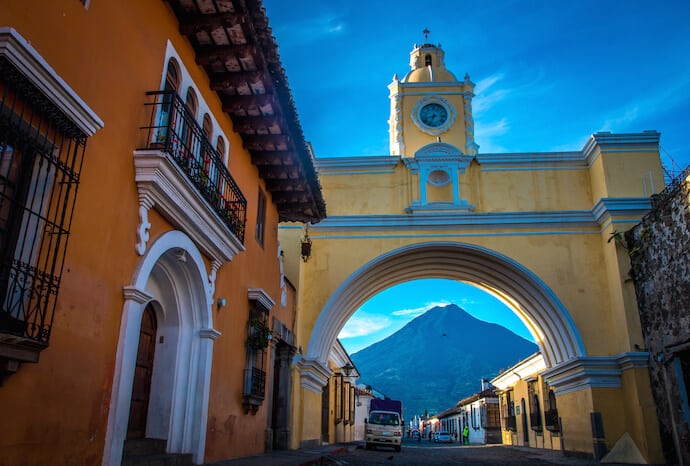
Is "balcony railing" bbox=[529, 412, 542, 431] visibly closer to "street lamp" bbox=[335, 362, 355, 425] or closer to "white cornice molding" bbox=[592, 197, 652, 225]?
"street lamp" bbox=[335, 362, 355, 425]

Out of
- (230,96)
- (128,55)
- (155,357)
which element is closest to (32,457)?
A: (155,357)

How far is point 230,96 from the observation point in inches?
368

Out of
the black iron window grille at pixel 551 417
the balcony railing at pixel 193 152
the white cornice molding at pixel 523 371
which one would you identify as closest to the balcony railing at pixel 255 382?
the balcony railing at pixel 193 152

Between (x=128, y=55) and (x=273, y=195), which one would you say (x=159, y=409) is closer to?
(x=128, y=55)

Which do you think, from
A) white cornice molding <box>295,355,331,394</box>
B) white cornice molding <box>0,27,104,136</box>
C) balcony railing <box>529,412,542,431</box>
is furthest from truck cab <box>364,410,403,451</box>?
white cornice molding <box>0,27,104,136</box>

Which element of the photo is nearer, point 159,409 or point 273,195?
point 159,409

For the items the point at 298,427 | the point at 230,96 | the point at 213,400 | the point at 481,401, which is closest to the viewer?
the point at 213,400

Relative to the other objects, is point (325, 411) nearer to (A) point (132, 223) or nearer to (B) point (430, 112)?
(B) point (430, 112)

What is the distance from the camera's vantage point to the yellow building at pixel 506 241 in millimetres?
17094

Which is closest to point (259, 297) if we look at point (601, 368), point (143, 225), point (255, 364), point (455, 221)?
point (255, 364)

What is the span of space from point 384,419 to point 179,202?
19935 millimetres

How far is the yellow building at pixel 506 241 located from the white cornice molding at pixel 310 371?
0.06 meters

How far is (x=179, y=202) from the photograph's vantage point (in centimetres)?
692

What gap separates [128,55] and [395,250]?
13230 mm
